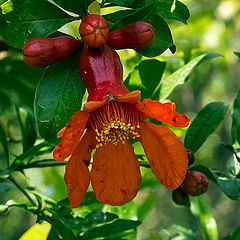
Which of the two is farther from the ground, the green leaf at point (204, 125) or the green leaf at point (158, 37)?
the green leaf at point (158, 37)

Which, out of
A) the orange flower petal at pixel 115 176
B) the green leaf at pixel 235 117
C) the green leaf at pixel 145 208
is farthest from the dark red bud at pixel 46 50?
the green leaf at pixel 145 208

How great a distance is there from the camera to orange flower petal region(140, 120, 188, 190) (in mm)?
1006

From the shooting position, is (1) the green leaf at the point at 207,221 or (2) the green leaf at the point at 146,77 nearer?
(2) the green leaf at the point at 146,77

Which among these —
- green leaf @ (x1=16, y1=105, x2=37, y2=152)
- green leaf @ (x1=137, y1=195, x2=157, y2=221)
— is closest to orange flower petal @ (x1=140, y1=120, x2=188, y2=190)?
green leaf @ (x1=16, y1=105, x2=37, y2=152)

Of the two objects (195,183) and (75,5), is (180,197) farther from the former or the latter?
Answer: (75,5)

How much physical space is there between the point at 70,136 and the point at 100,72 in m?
0.19

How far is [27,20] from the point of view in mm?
951

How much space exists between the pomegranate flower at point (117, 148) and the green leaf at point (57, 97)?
1.7 inches

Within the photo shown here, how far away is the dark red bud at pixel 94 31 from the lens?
0.89m

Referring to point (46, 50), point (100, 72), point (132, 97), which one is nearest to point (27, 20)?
point (46, 50)

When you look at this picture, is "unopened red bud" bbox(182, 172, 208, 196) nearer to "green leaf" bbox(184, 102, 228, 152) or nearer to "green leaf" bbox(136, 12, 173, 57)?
"green leaf" bbox(184, 102, 228, 152)

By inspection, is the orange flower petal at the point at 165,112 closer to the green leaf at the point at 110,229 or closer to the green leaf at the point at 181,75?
the green leaf at the point at 181,75

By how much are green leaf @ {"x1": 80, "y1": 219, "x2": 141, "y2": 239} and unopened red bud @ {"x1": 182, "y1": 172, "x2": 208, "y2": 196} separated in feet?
0.68

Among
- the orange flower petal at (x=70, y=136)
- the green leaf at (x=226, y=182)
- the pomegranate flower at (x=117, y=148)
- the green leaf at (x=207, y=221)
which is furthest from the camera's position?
the green leaf at (x=207, y=221)
